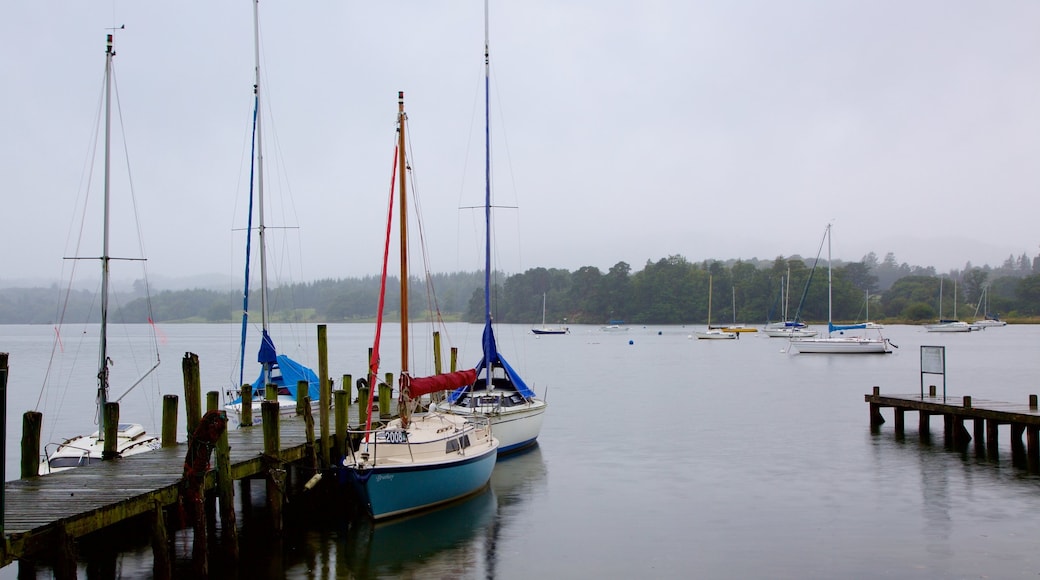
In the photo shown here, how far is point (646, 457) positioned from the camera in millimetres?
29594

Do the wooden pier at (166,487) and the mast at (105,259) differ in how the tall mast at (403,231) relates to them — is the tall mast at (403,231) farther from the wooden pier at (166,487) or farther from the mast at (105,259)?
the mast at (105,259)

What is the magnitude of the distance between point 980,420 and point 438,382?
1834 centimetres

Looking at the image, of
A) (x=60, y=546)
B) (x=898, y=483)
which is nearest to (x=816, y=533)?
(x=898, y=483)

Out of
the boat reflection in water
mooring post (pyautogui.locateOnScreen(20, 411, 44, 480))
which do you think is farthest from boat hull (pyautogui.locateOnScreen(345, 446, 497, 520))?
mooring post (pyautogui.locateOnScreen(20, 411, 44, 480))

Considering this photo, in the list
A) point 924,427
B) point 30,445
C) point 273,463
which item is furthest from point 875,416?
point 30,445

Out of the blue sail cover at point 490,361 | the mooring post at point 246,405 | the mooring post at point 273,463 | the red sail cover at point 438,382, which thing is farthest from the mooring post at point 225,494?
the blue sail cover at point 490,361

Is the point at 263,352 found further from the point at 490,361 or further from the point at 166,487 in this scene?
the point at 166,487

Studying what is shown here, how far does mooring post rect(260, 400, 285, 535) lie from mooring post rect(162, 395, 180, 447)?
215 centimetres

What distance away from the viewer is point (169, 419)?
1866cm

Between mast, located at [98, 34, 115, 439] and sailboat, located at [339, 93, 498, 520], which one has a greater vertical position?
mast, located at [98, 34, 115, 439]

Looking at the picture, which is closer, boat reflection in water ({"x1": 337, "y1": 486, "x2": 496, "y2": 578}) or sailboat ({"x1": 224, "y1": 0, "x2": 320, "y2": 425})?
boat reflection in water ({"x1": 337, "y1": 486, "x2": 496, "y2": 578})

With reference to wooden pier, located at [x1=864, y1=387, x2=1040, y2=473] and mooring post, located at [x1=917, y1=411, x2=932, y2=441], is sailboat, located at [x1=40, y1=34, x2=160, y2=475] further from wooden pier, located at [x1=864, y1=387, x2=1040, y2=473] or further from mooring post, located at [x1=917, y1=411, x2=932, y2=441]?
mooring post, located at [x1=917, y1=411, x2=932, y2=441]

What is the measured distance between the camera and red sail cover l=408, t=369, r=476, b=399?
22.3 metres

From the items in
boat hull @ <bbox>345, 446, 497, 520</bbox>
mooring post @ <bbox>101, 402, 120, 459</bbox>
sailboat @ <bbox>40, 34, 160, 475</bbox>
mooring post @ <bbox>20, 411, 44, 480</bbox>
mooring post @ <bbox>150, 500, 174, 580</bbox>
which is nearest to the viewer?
mooring post @ <bbox>150, 500, 174, 580</bbox>
